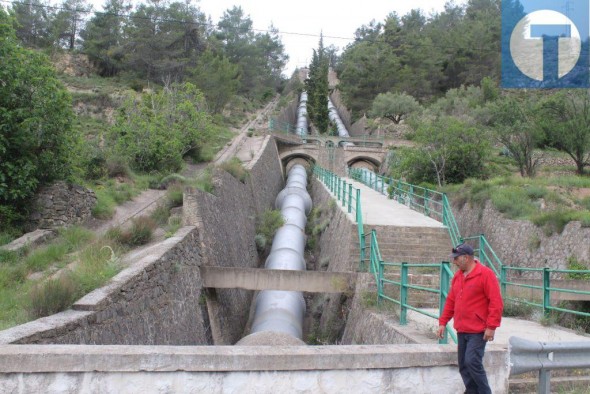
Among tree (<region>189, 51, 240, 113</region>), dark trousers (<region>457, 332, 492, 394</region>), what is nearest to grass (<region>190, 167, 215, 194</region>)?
dark trousers (<region>457, 332, 492, 394</region>)

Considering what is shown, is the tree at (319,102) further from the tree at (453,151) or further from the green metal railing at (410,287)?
the green metal railing at (410,287)

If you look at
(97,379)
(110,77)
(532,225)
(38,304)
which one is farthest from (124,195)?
(110,77)

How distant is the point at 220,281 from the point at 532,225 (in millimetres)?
8785

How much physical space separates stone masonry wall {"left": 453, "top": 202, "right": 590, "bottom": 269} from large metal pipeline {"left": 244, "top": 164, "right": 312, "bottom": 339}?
6013mm

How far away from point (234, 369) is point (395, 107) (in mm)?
49274

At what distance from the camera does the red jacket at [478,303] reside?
4732 millimetres

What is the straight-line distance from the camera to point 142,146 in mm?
21969

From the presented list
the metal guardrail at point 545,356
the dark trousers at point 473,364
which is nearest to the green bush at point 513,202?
the metal guardrail at point 545,356

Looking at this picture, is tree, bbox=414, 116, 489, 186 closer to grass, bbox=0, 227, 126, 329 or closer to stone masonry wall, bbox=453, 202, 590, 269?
stone masonry wall, bbox=453, 202, 590, 269

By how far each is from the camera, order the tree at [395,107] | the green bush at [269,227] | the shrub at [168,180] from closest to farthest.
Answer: the shrub at [168,180], the green bush at [269,227], the tree at [395,107]

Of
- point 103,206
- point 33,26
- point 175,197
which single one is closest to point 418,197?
point 175,197

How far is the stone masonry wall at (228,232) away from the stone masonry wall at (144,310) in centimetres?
83

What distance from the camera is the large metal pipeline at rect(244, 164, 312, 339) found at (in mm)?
12906

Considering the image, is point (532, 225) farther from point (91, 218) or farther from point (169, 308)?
point (91, 218)
